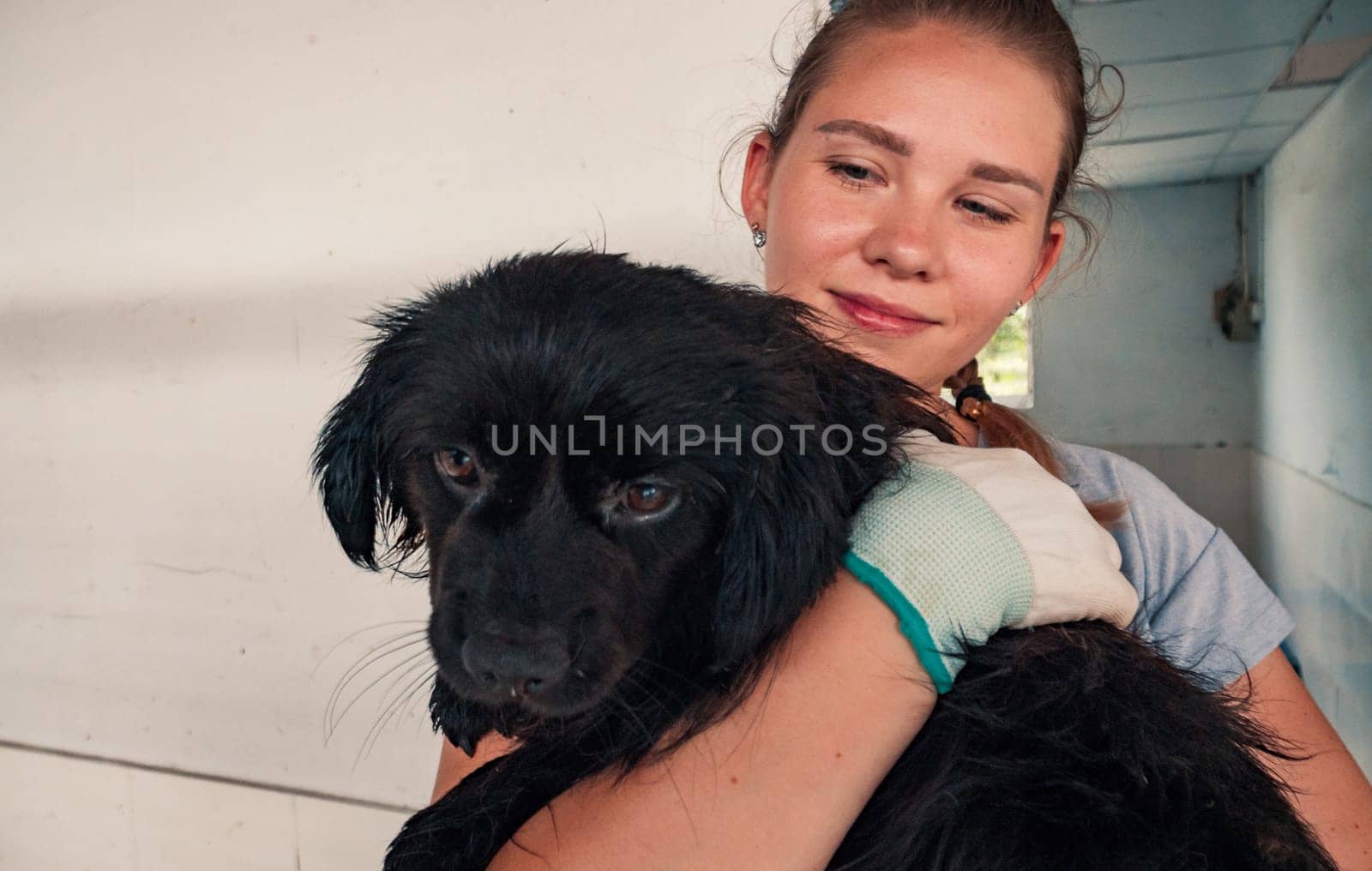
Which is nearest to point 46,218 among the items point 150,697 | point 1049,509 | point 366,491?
point 150,697

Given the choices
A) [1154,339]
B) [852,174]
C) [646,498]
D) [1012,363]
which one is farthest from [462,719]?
[1154,339]

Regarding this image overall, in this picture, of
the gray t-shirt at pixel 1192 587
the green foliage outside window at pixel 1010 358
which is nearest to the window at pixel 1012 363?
the green foliage outside window at pixel 1010 358

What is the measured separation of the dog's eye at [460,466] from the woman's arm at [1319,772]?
3.45 feet

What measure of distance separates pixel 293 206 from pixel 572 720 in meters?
1.69

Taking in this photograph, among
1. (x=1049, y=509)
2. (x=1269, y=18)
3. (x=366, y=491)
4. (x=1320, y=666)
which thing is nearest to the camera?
(x=1049, y=509)

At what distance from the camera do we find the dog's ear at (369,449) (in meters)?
1.17

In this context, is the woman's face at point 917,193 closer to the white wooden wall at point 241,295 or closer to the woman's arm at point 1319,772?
the white wooden wall at point 241,295

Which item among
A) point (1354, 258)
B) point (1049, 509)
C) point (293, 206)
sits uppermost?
point (293, 206)

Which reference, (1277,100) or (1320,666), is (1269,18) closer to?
(1277,100)

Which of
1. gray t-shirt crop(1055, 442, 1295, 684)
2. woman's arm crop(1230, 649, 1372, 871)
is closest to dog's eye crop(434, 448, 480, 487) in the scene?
gray t-shirt crop(1055, 442, 1295, 684)

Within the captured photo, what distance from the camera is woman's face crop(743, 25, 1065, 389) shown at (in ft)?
4.43

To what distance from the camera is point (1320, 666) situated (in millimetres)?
2037

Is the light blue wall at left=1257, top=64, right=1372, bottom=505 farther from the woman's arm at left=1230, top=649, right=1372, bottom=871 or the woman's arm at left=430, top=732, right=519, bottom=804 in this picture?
the woman's arm at left=430, top=732, right=519, bottom=804

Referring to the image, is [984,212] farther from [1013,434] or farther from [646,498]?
[646,498]
